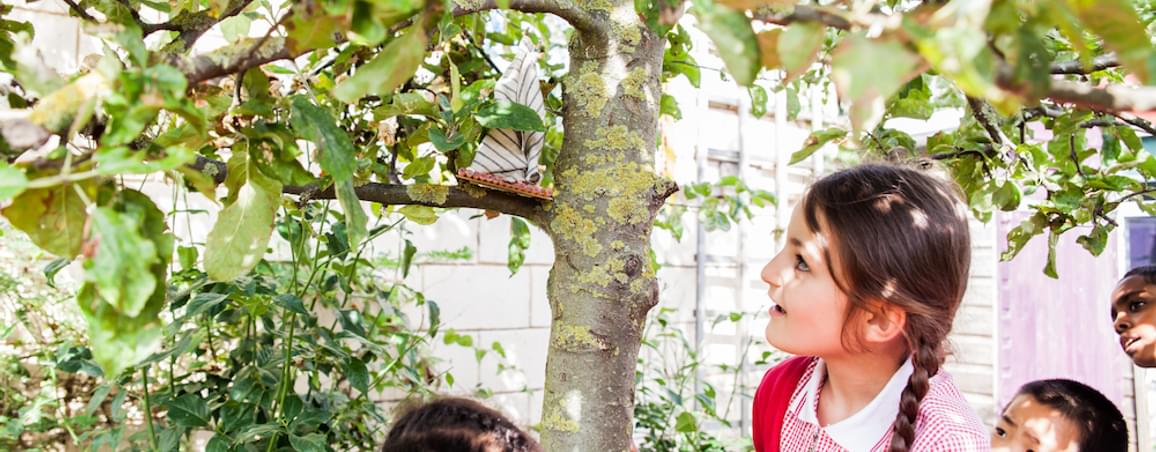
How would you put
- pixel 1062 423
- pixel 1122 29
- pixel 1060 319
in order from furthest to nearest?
pixel 1060 319, pixel 1062 423, pixel 1122 29

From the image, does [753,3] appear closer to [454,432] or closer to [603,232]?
[603,232]

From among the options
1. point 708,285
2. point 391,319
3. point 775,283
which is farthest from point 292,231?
point 708,285

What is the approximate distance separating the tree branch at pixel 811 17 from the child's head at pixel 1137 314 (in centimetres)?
164

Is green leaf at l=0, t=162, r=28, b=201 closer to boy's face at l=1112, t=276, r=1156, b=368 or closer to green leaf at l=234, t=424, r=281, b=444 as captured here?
green leaf at l=234, t=424, r=281, b=444

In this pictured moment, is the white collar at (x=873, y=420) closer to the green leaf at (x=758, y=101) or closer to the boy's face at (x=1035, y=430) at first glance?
the green leaf at (x=758, y=101)

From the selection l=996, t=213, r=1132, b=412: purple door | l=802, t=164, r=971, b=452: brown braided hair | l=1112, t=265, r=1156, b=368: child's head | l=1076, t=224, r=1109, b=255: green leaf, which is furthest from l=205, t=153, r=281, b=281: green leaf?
l=996, t=213, r=1132, b=412: purple door

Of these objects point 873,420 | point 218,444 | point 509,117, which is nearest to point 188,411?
point 218,444

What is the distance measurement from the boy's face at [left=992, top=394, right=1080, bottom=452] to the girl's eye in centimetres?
90

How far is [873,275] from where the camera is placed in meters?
1.06

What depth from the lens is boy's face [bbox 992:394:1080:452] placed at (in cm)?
168

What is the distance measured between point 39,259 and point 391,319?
74 centimetres

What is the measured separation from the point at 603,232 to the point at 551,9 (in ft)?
0.76

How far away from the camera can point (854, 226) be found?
3.52 ft

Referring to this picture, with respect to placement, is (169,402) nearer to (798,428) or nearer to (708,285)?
(798,428)
